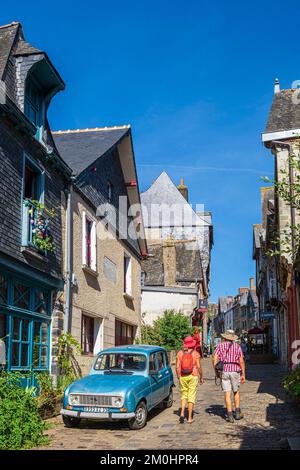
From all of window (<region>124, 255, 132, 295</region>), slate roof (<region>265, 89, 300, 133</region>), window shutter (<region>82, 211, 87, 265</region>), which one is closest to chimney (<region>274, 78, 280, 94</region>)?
slate roof (<region>265, 89, 300, 133</region>)

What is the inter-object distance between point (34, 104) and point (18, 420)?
712cm

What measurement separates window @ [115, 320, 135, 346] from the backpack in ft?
25.7

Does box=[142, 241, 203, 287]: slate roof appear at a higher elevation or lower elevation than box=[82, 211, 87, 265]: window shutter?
higher

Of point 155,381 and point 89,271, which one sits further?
point 89,271

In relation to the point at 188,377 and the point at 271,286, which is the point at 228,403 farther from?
the point at 271,286

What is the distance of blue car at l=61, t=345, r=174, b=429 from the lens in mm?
9078

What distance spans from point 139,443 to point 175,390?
795cm

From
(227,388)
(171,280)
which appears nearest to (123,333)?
(227,388)

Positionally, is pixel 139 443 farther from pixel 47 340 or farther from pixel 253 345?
pixel 253 345

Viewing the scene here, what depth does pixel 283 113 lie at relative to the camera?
19.5 meters

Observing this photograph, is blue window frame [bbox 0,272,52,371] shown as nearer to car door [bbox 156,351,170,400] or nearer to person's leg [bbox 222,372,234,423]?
car door [bbox 156,351,170,400]

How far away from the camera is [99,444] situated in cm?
793

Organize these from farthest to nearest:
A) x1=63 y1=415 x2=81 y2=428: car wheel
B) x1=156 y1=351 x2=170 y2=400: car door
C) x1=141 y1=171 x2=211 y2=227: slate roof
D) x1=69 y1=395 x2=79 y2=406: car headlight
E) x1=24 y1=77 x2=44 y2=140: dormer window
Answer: x1=141 y1=171 x2=211 y2=227: slate roof < x1=24 y1=77 x2=44 y2=140: dormer window < x1=156 y1=351 x2=170 y2=400: car door < x1=63 y1=415 x2=81 y2=428: car wheel < x1=69 y1=395 x2=79 y2=406: car headlight

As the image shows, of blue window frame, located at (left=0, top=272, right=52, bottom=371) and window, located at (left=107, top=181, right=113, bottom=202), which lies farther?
window, located at (left=107, top=181, right=113, bottom=202)
